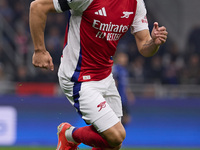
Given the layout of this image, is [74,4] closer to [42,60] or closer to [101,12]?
[101,12]

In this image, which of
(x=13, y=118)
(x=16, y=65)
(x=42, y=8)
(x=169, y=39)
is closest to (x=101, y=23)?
(x=42, y=8)

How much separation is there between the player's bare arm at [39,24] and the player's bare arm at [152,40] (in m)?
1.05

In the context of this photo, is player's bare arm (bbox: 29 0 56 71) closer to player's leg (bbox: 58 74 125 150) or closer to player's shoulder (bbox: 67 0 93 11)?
player's shoulder (bbox: 67 0 93 11)

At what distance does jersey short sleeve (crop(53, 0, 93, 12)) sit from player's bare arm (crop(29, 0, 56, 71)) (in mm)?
51

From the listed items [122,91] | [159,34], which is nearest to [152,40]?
[159,34]

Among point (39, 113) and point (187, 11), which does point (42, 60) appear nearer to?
point (39, 113)

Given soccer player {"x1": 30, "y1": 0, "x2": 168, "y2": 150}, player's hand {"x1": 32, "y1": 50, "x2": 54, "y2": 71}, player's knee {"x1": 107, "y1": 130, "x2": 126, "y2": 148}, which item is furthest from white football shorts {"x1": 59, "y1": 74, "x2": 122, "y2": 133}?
player's hand {"x1": 32, "y1": 50, "x2": 54, "y2": 71}

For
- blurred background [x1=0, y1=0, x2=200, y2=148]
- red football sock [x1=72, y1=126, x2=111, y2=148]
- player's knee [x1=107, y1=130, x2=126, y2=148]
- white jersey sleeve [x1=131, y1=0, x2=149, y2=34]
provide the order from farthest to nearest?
blurred background [x1=0, y1=0, x2=200, y2=148]
white jersey sleeve [x1=131, y1=0, x2=149, y2=34]
red football sock [x1=72, y1=126, x2=111, y2=148]
player's knee [x1=107, y1=130, x2=126, y2=148]

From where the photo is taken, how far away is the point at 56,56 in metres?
12.3

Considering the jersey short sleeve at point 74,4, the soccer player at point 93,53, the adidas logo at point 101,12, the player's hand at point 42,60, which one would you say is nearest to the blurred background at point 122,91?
the soccer player at point 93,53

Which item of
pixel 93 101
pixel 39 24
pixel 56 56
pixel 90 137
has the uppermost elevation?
pixel 39 24

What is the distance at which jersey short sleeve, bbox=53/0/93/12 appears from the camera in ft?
15.4

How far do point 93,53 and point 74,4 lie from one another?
59 centimetres

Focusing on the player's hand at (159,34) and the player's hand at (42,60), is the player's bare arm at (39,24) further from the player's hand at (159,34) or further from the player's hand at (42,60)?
the player's hand at (159,34)
